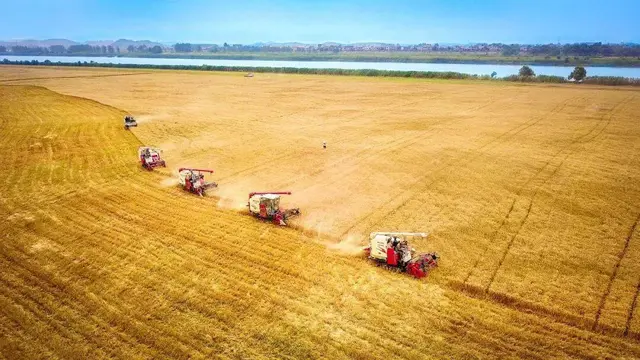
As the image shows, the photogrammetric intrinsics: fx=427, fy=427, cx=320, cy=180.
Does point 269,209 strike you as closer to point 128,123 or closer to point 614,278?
point 614,278

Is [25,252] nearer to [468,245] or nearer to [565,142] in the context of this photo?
[468,245]

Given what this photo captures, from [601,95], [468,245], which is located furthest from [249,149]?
[601,95]

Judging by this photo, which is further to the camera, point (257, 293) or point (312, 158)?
point (312, 158)

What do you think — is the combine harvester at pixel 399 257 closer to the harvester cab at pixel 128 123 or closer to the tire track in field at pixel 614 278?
the tire track in field at pixel 614 278

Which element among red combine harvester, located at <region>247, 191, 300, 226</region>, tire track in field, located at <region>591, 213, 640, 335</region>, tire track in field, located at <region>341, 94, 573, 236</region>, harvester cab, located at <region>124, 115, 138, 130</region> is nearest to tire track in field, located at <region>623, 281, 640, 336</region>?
tire track in field, located at <region>591, 213, 640, 335</region>

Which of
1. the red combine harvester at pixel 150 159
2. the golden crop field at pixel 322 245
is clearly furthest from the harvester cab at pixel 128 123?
the red combine harvester at pixel 150 159

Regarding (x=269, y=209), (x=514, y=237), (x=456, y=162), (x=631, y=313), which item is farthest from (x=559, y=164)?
(x=269, y=209)
